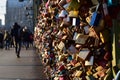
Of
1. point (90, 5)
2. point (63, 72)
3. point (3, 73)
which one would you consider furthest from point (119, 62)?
point (3, 73)

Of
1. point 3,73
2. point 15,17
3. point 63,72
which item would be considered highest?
point 63,72

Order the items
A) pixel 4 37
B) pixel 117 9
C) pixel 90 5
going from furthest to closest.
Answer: pixel 4 37 < pixel 90 5 < pixel 117 9

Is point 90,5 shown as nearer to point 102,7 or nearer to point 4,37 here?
point 102,7

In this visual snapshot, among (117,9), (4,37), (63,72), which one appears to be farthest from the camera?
(4,37)

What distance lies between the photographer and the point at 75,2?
3.91 meters

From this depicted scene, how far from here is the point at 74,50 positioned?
4.37m

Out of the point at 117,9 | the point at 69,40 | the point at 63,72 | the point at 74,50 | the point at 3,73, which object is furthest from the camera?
the point at 3,73

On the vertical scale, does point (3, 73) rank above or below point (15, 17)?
above

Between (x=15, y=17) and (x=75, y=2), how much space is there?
72.1 metres

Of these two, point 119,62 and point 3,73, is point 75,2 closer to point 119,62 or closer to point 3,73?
point 119,62

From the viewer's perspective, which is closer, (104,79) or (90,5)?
(104,79)

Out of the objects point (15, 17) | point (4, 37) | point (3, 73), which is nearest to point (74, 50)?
point (3, 73)

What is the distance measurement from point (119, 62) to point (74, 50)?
1.29 m

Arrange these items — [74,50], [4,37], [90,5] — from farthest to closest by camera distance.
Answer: [4,37] → [74,50] → [90,5]
